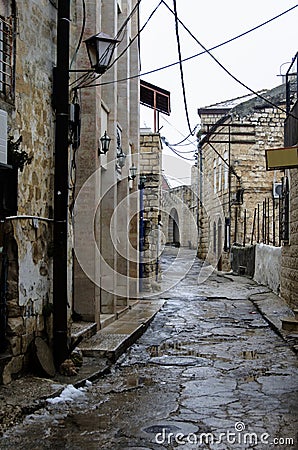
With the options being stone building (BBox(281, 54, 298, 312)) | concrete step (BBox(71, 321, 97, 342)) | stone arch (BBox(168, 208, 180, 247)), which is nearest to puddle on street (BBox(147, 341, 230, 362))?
concrete step (BBox(71, 321, 97, 342))

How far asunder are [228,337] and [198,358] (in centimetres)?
207

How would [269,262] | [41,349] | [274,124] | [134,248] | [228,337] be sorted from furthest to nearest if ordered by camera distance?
[274,124], [269,262], [134,248], [228,337], [41,349]

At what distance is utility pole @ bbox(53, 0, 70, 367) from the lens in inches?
275

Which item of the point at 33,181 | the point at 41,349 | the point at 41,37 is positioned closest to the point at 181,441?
the point at 41,349

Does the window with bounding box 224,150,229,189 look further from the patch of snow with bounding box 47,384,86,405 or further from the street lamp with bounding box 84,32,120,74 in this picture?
the patch of snow with bounding box 47,384,86,405

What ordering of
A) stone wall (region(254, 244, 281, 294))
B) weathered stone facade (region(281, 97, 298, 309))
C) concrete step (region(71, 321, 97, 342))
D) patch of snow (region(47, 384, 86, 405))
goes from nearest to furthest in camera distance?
patch of snow (region(47, 384, 86, 405)) < concrete step (region(71, 321, 97, 342)) < weathered stone facade (region(281, 97, 298, 309)) < stone wall (region(254, 244, 281, 294))

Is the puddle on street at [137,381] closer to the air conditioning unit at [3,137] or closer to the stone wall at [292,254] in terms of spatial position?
the air conditioning unit at [3,137]

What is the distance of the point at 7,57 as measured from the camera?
616cm

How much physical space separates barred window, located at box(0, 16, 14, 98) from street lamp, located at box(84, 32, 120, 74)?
4.60 ft

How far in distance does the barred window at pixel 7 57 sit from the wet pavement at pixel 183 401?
10.4ft

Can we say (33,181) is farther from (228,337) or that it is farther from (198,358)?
(228,337)

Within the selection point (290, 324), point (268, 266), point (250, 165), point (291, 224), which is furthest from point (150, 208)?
point (250, 165)

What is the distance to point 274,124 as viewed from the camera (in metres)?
26.3

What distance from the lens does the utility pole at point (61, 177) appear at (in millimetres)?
6973
